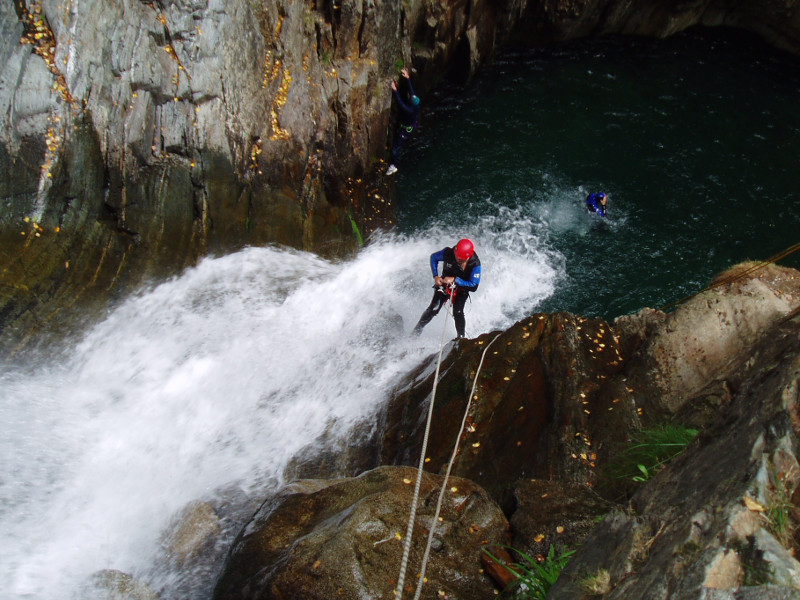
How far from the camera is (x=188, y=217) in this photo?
28.9 feet

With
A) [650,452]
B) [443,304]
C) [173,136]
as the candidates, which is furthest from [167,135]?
[650,452]

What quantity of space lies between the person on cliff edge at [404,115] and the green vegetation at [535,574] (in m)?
9.58

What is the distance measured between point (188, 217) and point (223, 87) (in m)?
2.10

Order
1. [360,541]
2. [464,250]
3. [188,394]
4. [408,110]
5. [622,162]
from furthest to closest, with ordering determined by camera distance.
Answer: [622,162] < [408,110] < [464,250] < [188,394] < [360,541]

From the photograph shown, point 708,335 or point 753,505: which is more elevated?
point 753,505

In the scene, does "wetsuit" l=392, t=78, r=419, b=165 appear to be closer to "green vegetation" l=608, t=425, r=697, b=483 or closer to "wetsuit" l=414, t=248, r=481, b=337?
"wetsuit" l=414, t=248, r=481, b=337

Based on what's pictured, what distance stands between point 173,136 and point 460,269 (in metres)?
4.74

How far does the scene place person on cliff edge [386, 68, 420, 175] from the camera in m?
12.1

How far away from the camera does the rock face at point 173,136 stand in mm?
7445

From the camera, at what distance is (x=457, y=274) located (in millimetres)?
8109

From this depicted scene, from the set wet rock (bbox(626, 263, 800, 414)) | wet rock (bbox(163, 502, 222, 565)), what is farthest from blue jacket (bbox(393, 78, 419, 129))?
wet rock (bbox(163, 502, 222, 565))

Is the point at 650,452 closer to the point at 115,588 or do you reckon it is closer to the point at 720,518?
the point at 720,518

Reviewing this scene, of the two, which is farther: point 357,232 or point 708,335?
point 357,232

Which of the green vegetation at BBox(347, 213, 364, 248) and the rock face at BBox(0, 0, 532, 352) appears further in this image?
the green vegetation at BBox(347, 213, 364, 248)
